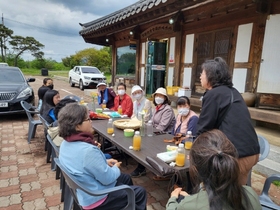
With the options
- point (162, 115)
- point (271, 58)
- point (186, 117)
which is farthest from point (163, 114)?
point (271, 58)

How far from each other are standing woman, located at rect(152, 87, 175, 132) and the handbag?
129 centimetres

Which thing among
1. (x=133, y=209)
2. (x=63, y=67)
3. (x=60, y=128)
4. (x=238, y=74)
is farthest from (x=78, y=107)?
(x=63, y=67)

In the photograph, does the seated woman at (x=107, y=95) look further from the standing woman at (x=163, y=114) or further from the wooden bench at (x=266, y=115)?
the wooden bench at (x=266, y=115)

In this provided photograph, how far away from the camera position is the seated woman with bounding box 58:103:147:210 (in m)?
1.45

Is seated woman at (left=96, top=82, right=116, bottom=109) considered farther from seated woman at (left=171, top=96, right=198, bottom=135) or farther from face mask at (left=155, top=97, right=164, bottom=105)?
seated woman at (left=171, top=96, right=198, bottom=135)

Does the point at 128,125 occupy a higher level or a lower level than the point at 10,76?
lower

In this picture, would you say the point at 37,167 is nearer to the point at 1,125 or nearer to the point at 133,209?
the point at 133,209

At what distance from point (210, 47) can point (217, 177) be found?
4654 millimetres

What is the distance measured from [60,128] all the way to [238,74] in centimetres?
417

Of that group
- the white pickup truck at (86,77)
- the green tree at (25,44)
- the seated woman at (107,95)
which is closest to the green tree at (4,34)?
the green tree at (25,44)

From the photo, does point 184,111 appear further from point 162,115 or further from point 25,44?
point 25,44

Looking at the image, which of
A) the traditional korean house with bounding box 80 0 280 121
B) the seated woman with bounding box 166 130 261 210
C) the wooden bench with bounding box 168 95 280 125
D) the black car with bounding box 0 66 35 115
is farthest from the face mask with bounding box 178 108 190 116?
the black car with bounding box 0 66 35 115

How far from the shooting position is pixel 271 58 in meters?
3.77

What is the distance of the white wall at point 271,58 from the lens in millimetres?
3672
